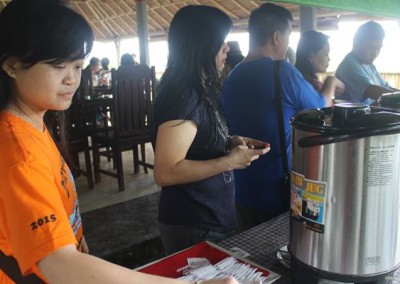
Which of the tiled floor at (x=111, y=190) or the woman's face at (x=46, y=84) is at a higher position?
the woman's face at (x=46, y=84)

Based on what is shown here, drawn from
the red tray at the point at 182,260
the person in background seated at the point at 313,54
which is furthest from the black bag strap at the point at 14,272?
the person in background seated at the point at 313,54

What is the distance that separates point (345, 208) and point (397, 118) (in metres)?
0.17

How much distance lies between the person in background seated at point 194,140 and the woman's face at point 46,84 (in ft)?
1.20

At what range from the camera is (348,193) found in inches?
24.0

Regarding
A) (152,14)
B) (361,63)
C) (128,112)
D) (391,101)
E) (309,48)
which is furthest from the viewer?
(152,14)

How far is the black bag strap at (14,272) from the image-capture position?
595mm

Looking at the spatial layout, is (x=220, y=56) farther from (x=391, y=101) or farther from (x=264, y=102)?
(x=391, y=101)

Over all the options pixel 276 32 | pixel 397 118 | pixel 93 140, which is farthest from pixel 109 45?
pixel 397 118

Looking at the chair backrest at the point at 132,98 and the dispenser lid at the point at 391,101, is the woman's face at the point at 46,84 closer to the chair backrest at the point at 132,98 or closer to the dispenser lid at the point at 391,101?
the dispenser lid at the point at 391,101

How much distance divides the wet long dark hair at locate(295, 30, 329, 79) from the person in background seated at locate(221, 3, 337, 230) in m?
0.33

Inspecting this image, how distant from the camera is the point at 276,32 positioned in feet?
4.84

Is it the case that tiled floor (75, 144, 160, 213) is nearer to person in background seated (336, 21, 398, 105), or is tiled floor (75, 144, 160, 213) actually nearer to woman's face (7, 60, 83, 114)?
person in background seated (336, 21, 398, 105)

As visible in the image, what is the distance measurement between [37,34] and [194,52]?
533 mm

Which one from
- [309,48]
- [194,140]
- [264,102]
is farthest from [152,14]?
[194,140]
